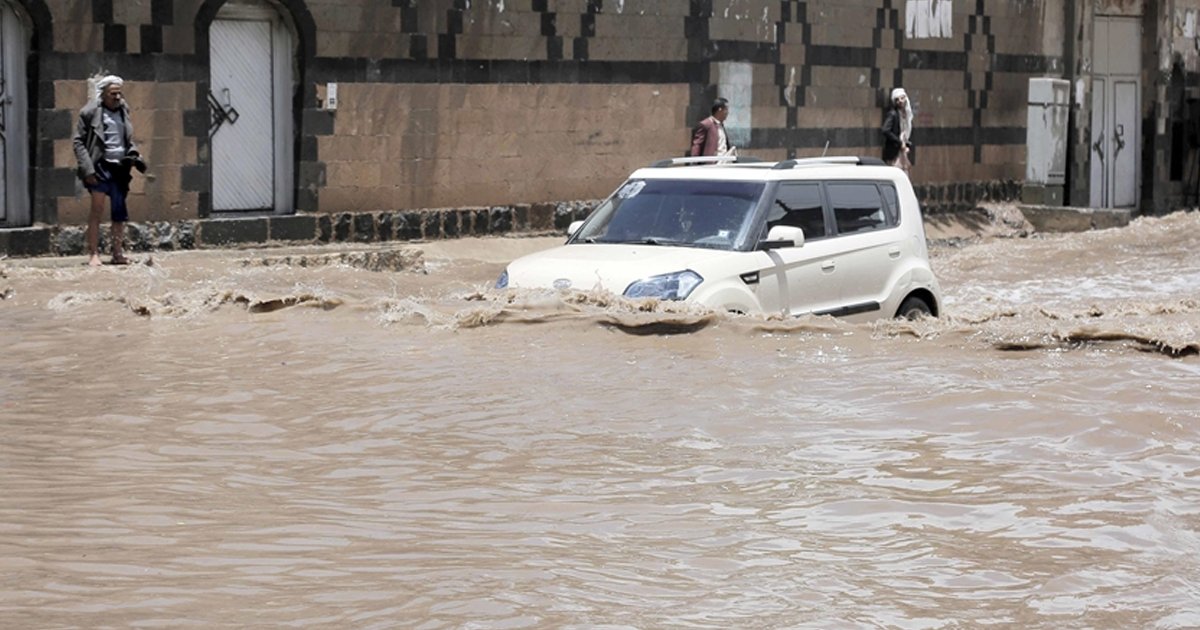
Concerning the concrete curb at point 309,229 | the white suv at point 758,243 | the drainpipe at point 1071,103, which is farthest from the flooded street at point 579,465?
the drainpipe at point 1071,103

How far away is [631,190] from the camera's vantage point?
41.0 ft

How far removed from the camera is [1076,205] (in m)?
29.6

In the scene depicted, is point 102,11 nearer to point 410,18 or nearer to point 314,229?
point 314,229

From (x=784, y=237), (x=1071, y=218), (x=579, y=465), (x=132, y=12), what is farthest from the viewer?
(x=1071, y=218)

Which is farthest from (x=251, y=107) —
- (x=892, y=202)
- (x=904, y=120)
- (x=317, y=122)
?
(x=904, y=120)

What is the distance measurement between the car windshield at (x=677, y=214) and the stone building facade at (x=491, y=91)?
5937 mm

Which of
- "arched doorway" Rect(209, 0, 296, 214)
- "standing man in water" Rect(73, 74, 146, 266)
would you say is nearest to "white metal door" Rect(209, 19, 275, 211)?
"arched doorway" Rect(209, 0, 296, 214)

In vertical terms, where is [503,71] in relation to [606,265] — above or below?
above

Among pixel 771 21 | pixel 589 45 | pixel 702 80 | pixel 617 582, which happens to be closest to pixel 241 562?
pixel 617 582

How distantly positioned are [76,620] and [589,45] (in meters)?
15.5

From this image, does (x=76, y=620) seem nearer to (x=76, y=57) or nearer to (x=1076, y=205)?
(x=76, y=57)

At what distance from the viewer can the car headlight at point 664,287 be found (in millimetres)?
11008

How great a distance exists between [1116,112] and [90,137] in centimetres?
1973

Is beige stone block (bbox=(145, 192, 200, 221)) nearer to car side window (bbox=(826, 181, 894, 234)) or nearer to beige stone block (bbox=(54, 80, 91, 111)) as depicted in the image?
beige stone block (bbox=(54, 80, 91, 111))
